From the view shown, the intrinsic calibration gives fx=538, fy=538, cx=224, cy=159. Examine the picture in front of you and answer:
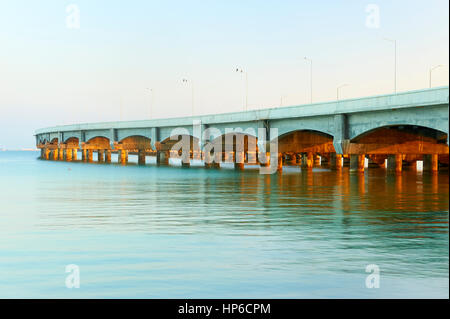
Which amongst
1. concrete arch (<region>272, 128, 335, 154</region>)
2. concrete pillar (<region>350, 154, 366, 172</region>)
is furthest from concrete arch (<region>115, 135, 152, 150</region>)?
concrete pillar (<region>350, 154, 366, 172</region>)

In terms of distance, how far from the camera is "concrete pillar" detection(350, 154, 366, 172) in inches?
2852

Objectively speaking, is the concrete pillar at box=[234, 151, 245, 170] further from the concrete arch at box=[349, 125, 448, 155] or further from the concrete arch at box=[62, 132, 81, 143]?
the concrete arch at box=[62, 132, 81, 143]

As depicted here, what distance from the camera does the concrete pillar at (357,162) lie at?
7244cm

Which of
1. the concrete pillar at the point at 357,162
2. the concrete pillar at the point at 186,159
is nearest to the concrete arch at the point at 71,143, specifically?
the concrete pillar at the point at 186,159

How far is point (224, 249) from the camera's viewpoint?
58.1 ft

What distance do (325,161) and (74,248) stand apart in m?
123

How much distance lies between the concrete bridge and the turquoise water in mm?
24007

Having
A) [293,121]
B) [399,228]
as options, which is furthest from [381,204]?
[293,121]

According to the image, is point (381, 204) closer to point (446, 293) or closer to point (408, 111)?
point (446, 293)

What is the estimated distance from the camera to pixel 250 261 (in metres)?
15.7

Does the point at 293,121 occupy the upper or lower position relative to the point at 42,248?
upper

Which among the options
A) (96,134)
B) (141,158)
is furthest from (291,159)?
(96,134)

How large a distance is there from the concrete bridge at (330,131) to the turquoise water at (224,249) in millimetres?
24007

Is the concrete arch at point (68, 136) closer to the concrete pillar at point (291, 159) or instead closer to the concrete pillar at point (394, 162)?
the concrete pillar at point (291, 159)
